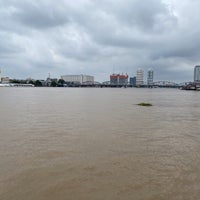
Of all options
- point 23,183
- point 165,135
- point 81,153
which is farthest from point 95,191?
point 165,135

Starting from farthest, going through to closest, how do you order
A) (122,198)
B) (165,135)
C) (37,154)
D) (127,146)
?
(165,135) < (127,146) < (37,154) < (122,198)

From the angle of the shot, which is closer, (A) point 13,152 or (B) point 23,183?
(B) point 23,183

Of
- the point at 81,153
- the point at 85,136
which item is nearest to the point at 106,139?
the point at 85,136

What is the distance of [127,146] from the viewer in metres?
14.2

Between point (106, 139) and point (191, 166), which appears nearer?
point (191, 166)

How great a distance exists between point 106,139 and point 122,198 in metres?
8.18

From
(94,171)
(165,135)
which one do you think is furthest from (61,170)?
(165,135)

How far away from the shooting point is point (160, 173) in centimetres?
1008

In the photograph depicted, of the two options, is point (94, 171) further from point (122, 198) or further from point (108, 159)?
point (122, 198)

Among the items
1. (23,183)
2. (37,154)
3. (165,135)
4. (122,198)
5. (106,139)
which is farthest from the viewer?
(165,135)

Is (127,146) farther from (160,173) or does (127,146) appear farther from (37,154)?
(37,154)

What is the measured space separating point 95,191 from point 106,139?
7719mm

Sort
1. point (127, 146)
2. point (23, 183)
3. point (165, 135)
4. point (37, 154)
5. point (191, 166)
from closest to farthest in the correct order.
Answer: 1. point (23, 183)
2. point (191, 166)
3. point (37, 154)
4. point (127, 146)
5. point (165, 135)

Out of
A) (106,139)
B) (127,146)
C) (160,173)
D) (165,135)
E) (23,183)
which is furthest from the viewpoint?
(165,135)
